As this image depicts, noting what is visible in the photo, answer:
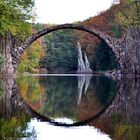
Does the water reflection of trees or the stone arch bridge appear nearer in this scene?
the water reflection of trees

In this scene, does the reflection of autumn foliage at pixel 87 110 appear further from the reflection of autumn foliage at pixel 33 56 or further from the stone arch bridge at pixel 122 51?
the reflection of autumn foliage at pixel 33 56

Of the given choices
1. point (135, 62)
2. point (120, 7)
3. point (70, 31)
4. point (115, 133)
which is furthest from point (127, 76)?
point (70, 31)

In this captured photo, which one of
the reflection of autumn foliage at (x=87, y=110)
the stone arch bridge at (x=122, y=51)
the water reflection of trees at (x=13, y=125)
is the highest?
the stone arch bridge at (x=122, y=51)

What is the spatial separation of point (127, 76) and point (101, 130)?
3512cm

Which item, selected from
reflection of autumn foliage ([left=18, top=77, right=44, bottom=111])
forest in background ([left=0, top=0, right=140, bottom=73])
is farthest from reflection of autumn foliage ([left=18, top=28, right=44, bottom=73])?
reflection of autumn foliage ([left=18, top=77, right=44, bottom=111])

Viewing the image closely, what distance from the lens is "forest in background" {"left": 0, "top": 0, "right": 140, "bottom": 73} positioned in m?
35.5

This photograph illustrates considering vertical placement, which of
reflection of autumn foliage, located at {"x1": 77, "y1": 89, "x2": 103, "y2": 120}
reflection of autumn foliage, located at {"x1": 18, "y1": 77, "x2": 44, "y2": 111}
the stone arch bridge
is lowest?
reflection of autumn foliage, located at {"x1": 18, "y1": 77, "x2": 44, "y2": 111}

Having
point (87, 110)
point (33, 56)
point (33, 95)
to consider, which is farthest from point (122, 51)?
point (33, 56)

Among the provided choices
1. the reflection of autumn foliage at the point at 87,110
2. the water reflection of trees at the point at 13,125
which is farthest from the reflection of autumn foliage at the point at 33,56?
the water reflection of trees at the point at 13,125

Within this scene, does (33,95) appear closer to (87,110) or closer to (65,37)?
(87,110)

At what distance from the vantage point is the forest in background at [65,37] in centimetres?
3553

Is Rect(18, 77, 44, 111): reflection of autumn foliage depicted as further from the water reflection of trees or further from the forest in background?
the forest in background

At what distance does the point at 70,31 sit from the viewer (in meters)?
91.2

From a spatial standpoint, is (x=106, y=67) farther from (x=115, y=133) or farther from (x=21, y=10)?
(x=115, y=133)
